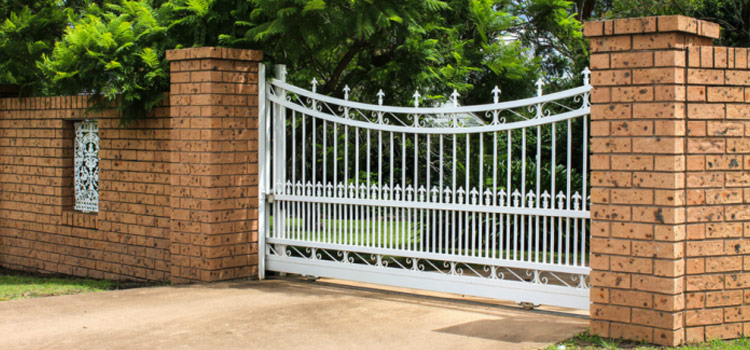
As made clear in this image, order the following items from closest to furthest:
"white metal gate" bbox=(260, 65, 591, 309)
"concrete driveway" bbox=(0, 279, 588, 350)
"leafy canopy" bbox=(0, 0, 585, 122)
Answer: "concrete driveway" bbox=(0, 279, 588, 350)
"white metal gate" bbox=(260, 65, 591, 309)
"leafy canopy" bbox=(0, 0, 585, 122)

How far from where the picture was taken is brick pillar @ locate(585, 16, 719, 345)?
518cm

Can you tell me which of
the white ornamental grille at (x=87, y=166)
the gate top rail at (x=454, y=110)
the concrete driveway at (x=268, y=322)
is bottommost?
the concrete driveway at (x=268, y=322)

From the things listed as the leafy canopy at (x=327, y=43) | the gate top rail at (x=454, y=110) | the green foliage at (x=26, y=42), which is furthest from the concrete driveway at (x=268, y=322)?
the green foliage at (x=26, y=42)

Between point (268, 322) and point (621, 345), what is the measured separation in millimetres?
2497

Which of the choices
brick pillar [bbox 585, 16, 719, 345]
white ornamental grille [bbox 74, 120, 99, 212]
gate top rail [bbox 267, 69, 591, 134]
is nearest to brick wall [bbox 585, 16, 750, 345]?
brick pillar [bbox 585, 16, 719, 345]

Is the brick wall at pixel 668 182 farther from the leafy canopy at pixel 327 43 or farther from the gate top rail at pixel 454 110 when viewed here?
the leafy canopy at pixel 327 43

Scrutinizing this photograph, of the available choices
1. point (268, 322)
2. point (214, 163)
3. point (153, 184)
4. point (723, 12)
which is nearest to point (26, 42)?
point (153, 184)

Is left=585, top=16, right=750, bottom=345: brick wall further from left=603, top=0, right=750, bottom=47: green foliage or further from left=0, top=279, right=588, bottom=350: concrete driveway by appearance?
left=603, top=0, right=750, bottom=47: green foliage

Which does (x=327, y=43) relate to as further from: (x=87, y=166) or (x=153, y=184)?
(x=87, y=166)

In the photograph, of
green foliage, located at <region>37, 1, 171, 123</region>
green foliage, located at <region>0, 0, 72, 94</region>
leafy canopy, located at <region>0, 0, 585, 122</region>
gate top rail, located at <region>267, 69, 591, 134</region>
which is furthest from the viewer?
green foliage, located at <region>0, 0, 72, 94</region>

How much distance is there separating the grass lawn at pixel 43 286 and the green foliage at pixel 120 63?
179 centimetres

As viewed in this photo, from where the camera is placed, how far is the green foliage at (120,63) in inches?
328

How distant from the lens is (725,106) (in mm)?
5359

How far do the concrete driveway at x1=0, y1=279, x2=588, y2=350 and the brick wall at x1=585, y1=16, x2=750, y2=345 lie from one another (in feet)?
2.11
